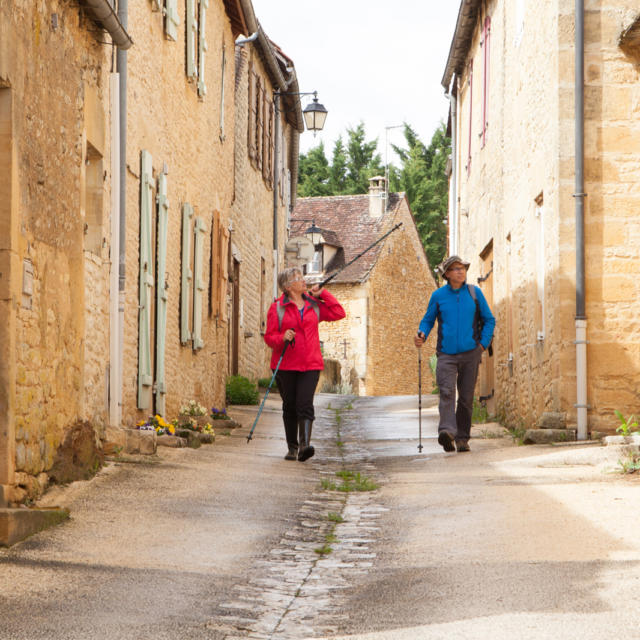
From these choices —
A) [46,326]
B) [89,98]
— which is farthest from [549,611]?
[89,98]

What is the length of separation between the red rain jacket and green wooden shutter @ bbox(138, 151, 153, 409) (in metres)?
1.29

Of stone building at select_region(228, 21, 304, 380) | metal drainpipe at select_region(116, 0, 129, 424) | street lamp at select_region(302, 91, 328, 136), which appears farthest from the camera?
street lamp at select_region(302, 91, 328, 136)

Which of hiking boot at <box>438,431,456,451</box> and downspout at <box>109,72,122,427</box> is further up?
downspout at <box>109,72,122,427</box>

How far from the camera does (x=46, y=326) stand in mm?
6715

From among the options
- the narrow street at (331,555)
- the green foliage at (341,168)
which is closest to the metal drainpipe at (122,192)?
the narrow street at (331,555)

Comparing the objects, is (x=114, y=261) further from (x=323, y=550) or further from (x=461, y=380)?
(x=323, y=550)

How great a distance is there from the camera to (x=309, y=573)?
5.09 metres

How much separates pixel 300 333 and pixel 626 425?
2848mm

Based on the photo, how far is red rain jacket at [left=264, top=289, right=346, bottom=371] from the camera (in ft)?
A: 31.5

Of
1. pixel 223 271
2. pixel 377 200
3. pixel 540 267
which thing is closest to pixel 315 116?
pixel 223 271

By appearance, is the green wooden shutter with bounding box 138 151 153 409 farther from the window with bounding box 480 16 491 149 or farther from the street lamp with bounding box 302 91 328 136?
the street lamp with bounding box 302 91 328 136

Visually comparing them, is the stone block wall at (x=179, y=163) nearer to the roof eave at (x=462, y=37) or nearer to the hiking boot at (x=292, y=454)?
the hiking boot at (x=292, y=454)

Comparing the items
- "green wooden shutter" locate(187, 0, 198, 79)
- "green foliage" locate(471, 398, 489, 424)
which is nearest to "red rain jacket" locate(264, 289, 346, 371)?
"green wooden shutter" locate(187, 0, 198, 79)

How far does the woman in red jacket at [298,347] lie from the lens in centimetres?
955
